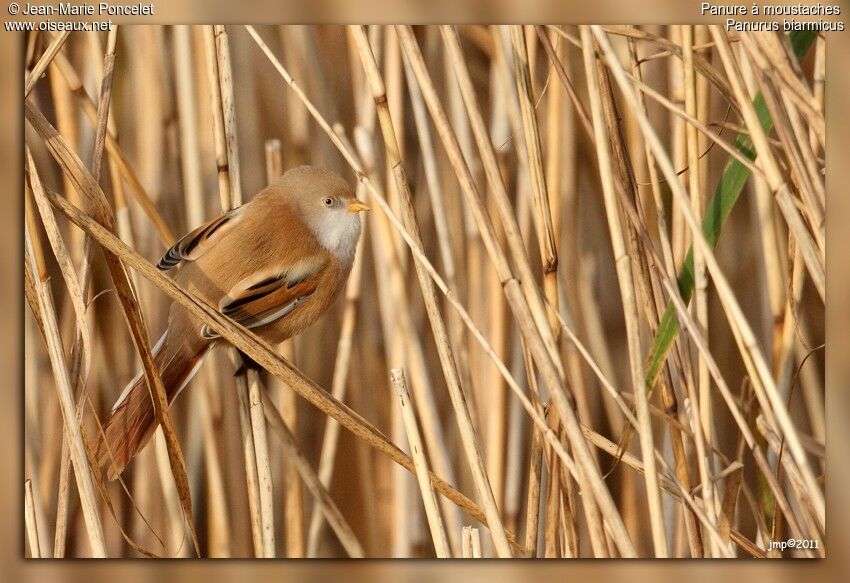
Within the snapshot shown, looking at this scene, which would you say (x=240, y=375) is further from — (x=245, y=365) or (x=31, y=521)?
(x=31, y=521)

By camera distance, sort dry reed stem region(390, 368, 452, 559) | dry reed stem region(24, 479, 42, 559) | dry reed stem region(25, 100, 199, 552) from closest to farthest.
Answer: dry reed stem region(390, 368, 452, 559) → dry reed stem region(25, 100, 199, 552) → dry reed stem region(24, 479, 42, 559)

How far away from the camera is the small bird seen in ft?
4.98

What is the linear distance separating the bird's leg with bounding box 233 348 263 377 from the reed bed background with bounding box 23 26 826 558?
0.02 metres

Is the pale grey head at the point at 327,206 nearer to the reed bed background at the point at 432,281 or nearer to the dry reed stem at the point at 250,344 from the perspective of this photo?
the reed bed background at the point at 432,281

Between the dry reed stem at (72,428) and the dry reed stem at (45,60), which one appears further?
the dry reed stem at (45,60)

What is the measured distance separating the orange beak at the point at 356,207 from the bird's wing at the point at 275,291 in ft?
0.32

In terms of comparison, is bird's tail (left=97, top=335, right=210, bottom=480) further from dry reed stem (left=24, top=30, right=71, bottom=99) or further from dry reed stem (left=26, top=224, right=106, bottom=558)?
dry reed stem (left=24, top=30, right=71, bottom=99)

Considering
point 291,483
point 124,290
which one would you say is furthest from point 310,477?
point 124,290

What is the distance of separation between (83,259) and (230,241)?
10.3 inches

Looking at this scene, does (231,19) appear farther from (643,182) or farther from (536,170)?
Answer: (643,182)

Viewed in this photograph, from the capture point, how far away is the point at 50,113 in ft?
5.13

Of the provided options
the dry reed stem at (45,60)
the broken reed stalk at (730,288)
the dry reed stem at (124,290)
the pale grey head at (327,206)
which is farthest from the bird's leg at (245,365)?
the broken reed stalk at (730,288)

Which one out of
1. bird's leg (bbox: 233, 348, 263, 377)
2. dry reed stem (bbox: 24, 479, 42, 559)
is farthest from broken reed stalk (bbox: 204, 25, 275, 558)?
dry reed stem (bbox: 24, 479, 42, 559)

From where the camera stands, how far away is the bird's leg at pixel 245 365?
4.99 feet
